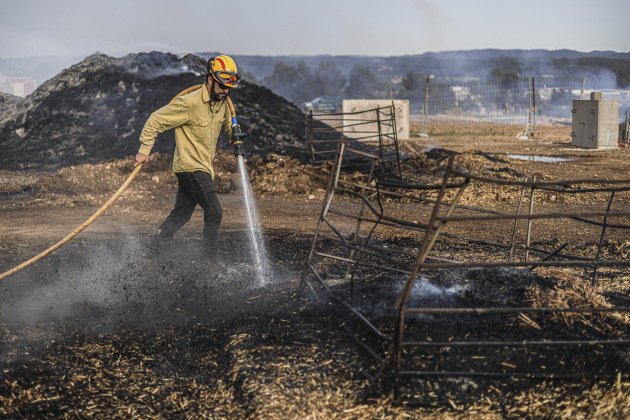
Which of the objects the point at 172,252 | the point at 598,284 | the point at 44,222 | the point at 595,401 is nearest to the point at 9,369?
the point at 172,252

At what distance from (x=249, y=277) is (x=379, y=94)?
6097 centimetres

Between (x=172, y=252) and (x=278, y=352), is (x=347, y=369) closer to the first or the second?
(x=278, y=352)

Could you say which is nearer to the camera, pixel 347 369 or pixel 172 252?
pixel 347 369

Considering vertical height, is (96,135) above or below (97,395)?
above

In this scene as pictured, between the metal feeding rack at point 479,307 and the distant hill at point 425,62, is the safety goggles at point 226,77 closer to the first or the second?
the metal feeding rack at point 479,307

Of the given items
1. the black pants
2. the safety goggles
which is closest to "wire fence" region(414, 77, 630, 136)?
the black pants

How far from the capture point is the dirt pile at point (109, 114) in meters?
16.6

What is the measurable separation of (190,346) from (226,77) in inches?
114

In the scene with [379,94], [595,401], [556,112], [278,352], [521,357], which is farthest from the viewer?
[379,94]

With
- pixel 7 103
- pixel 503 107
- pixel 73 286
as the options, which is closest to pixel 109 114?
pixel 7 103

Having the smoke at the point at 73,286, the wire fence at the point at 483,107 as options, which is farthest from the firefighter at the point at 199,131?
the wire fence at the point at 483,107

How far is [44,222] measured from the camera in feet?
33.7

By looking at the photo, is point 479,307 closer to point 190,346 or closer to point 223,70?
point 190,346

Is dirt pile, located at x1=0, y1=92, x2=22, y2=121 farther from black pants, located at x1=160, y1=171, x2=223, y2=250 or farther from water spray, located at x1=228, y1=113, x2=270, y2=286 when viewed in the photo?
black pants, located at x1=160, y1=171, x2=223, y2=250
